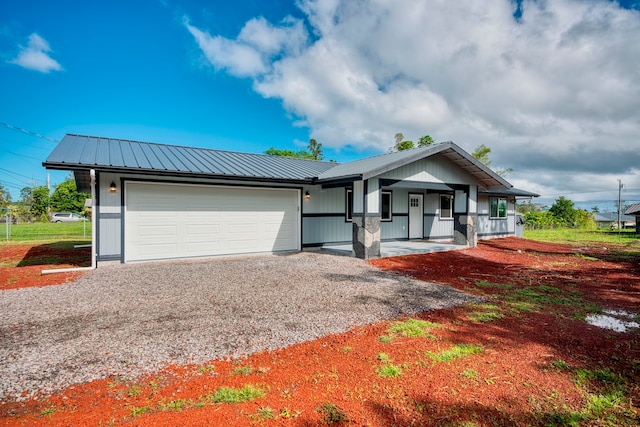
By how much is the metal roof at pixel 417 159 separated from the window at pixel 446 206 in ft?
7.39

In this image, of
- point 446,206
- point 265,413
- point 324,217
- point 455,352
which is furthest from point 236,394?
point 446,206

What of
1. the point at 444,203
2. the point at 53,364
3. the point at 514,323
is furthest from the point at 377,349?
the point at 444,203

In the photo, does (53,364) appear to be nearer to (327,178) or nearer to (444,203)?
(327,178)

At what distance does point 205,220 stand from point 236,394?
7.51 meters

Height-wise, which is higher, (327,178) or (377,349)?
(327,178)

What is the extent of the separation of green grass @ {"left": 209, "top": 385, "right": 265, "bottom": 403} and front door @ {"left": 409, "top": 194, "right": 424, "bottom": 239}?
12.4 m

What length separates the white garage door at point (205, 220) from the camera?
8367mm

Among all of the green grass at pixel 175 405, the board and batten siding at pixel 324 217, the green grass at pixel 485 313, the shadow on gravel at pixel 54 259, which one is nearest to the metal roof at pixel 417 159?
the board and batten siding at pixel 324 217

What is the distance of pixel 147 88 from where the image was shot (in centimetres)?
1783

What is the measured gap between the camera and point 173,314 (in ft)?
14.7

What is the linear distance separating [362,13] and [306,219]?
24.5 ft

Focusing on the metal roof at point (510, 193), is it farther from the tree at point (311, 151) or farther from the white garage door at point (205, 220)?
the tree at point (311, 151)

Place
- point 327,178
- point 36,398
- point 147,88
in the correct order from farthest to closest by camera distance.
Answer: point 147,88 < point 327,178 < point 36,398

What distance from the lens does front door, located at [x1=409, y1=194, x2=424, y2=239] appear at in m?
13.9
